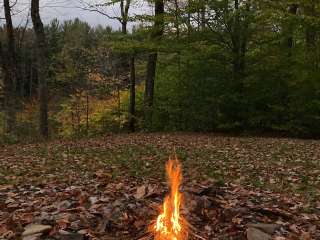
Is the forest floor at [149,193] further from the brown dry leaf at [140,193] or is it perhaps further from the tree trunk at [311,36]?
the tree trunk at [311,36]

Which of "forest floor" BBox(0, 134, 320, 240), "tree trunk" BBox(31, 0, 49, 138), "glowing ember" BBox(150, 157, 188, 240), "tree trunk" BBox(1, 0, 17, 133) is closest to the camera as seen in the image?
"glowing ember" BBox(150, 157, 188, 240)

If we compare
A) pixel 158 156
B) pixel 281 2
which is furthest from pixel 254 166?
pixel 281 2

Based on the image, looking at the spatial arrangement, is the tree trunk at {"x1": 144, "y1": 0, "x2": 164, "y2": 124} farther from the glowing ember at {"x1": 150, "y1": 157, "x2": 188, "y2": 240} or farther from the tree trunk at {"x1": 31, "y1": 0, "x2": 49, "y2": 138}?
the glowing ember at {"x1": 150, "y1": 157, "x2": 188, "y2": 240}

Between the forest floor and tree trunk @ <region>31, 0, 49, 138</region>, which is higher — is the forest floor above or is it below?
below

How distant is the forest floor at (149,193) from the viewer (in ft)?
18.9

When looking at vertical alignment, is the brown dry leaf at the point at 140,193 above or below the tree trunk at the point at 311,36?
below

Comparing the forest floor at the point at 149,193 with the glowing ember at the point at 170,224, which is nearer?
Result: the glowing ember at the point at 170,224

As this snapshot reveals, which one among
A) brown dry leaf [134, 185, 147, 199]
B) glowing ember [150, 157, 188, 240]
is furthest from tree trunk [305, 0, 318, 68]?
glowing ember [150, 157, 188, 240]

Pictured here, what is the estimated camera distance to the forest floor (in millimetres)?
5746

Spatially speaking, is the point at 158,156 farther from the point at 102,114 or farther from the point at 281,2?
the point at 102,114

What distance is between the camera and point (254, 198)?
735 cm

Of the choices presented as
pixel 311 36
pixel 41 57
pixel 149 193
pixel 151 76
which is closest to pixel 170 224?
pixel 149 193

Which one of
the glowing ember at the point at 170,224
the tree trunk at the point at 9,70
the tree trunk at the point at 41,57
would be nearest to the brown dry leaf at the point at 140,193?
the glowing ember at the point at 170,224

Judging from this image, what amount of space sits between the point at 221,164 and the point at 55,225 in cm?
639
